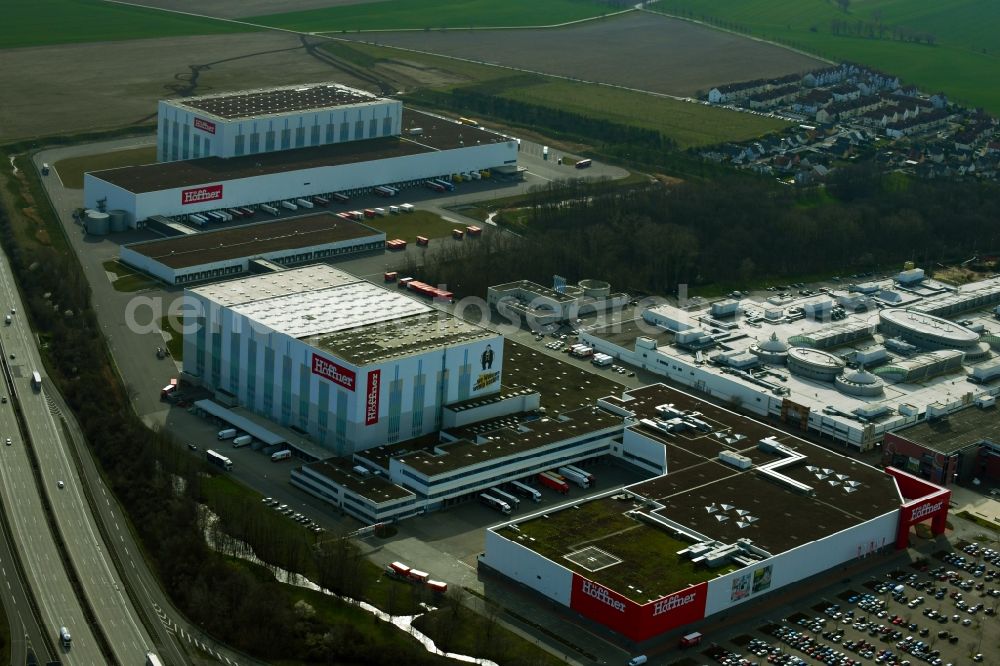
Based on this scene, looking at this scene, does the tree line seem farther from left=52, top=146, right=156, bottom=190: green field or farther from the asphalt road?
the asphalt road

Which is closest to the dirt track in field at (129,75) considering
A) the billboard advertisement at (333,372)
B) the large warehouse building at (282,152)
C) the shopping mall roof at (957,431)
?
the large warehouse building at (282,152)

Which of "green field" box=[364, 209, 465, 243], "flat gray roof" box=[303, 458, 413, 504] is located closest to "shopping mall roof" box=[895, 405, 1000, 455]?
"flat gray roof" box=[303, 458, 413, 504]

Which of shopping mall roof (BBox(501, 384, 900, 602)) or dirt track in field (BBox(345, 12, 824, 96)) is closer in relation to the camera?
shopping mall roof (BBox(501, 384, 900, 602))

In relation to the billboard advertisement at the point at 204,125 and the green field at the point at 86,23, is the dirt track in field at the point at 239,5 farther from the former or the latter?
the billboard advertisement at the point at 204,125

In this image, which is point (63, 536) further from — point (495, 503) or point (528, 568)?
point (528, 568)

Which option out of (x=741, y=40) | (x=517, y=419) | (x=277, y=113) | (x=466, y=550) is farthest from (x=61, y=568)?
(x=741, y=40)

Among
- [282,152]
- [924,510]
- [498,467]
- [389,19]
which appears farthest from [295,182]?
[389,19]
